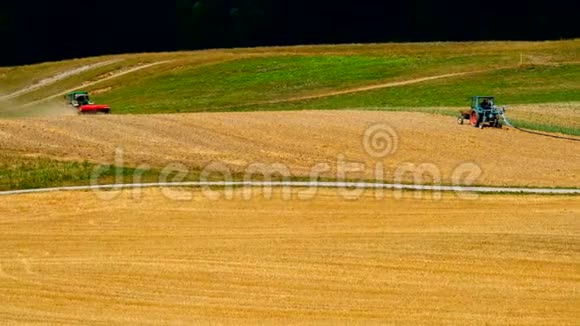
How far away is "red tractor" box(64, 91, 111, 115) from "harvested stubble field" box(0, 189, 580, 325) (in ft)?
74.8

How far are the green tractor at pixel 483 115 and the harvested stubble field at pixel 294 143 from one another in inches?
24.6

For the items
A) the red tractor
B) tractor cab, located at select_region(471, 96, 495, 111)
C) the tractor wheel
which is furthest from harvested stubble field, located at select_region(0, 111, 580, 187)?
the red tractor

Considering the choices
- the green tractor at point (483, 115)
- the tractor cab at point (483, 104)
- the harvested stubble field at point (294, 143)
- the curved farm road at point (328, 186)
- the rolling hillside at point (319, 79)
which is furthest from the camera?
the rolling hillside at point (319, 79)

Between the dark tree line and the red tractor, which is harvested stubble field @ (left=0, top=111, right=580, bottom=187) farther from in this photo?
the dark tree line

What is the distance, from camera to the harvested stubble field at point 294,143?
124 feet

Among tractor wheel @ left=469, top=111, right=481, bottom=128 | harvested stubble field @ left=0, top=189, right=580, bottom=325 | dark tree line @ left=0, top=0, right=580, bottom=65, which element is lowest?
harvested stubble field @ left=0, top=189, right=580, bottom=325

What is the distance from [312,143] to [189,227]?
12985mm

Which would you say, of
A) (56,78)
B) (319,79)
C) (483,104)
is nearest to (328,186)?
(483,104)

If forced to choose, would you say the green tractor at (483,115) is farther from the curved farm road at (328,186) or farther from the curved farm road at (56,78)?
the curved farm road at (56,78)

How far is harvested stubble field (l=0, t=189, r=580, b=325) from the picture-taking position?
22609 millimetres

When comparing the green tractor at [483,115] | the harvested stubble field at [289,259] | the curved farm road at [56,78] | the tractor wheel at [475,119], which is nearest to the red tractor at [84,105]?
the curved farm road at [56,78]

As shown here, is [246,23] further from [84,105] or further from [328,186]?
[328,186]

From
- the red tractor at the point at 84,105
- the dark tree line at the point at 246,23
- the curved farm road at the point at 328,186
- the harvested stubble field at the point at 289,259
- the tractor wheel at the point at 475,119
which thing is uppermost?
the dark tree line at the point at 246,23

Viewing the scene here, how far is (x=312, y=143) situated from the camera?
137 ft
